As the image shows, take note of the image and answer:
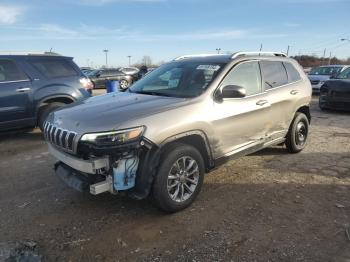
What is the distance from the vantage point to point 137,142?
3725mm

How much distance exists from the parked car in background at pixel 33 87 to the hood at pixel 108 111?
3.42 metres

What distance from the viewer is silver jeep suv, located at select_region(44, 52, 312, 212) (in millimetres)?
3762

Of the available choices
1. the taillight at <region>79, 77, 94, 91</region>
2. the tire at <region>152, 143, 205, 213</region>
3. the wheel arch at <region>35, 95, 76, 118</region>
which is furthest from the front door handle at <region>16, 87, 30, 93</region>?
the tire at <region>152, 143, 205, 213</region>

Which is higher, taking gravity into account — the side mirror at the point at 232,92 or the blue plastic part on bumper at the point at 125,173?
the side mirror at the point at 232,92

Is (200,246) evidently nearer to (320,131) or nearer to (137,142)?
(137,142)

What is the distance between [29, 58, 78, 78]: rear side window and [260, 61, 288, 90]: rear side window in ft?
15.2

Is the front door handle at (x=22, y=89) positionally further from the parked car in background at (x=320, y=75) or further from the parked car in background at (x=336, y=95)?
the parked car in background at (x=320, y=75)

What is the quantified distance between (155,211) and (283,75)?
3.28 metres

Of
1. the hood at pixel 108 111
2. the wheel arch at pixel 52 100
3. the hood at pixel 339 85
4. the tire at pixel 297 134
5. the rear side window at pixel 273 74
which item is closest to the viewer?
the hood at pixel 108 111

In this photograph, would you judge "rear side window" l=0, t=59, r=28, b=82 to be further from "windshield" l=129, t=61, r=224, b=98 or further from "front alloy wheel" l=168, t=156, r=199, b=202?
"front alloy wheel" l=168, t=156, r=199, b=202

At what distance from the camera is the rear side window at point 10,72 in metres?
7.57

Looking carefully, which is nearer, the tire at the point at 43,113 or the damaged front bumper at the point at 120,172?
the damaged front bumper at the point at 120,172

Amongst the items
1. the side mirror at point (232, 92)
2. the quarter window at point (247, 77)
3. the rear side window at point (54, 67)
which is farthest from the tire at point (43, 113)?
the side mirror at point (232, 92)

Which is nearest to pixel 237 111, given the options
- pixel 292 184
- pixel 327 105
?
pixel 292 184
